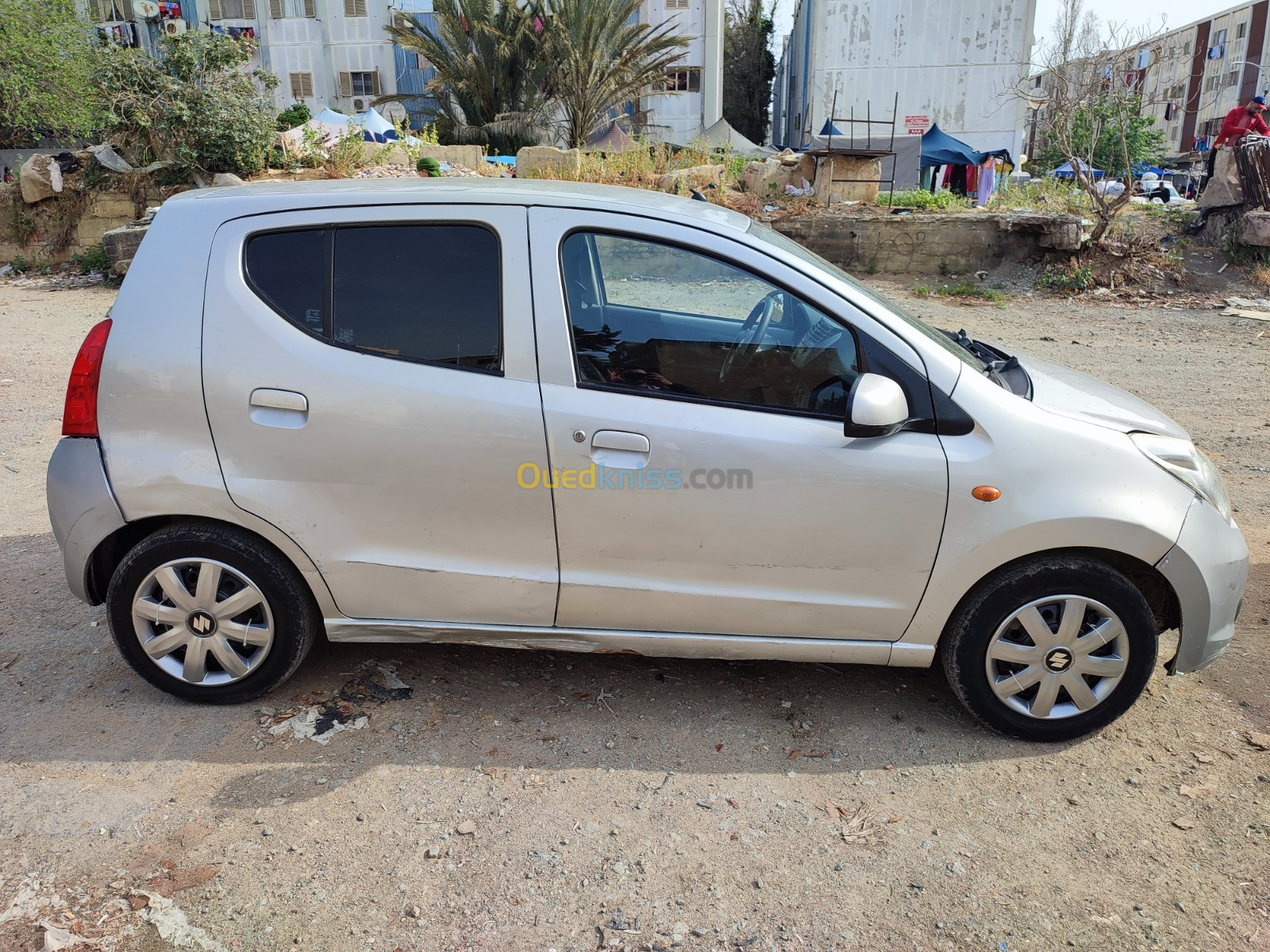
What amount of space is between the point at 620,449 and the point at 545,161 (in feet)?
57.2

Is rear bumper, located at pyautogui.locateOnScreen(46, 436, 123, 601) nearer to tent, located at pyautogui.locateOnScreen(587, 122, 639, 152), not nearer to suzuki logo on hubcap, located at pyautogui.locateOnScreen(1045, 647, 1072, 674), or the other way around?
suzuki logo on hubcap, located at pyautogui.locateOnScreen(1045, 647, 1072, 674)

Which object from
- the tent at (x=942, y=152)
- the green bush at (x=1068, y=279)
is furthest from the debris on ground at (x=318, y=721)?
the tent at (x=942, y=152)

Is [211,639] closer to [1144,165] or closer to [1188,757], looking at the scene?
[1188,757]

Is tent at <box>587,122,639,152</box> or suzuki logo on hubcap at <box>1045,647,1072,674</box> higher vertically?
tent at <box>587,122,639,152</box>

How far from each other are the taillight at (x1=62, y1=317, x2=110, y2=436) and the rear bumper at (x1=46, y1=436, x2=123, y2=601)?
44 millimetres

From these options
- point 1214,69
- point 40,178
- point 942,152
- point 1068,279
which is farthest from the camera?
point 1214,69

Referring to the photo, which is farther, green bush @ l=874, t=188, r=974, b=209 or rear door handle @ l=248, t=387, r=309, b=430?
green bush @ l=874, t=188, r=974, b=209

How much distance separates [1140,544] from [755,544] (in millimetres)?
1234

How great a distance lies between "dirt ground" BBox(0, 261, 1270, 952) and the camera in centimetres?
238

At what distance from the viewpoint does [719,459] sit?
283 cm

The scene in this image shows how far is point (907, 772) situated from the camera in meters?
2.99

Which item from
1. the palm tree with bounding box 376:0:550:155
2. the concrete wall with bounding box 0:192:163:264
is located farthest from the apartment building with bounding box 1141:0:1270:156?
the concrete wall with bounding box 0:192:163:264

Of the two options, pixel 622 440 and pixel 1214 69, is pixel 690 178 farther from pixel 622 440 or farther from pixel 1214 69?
pixel 1214 69

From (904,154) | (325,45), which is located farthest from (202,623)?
(325,45)
